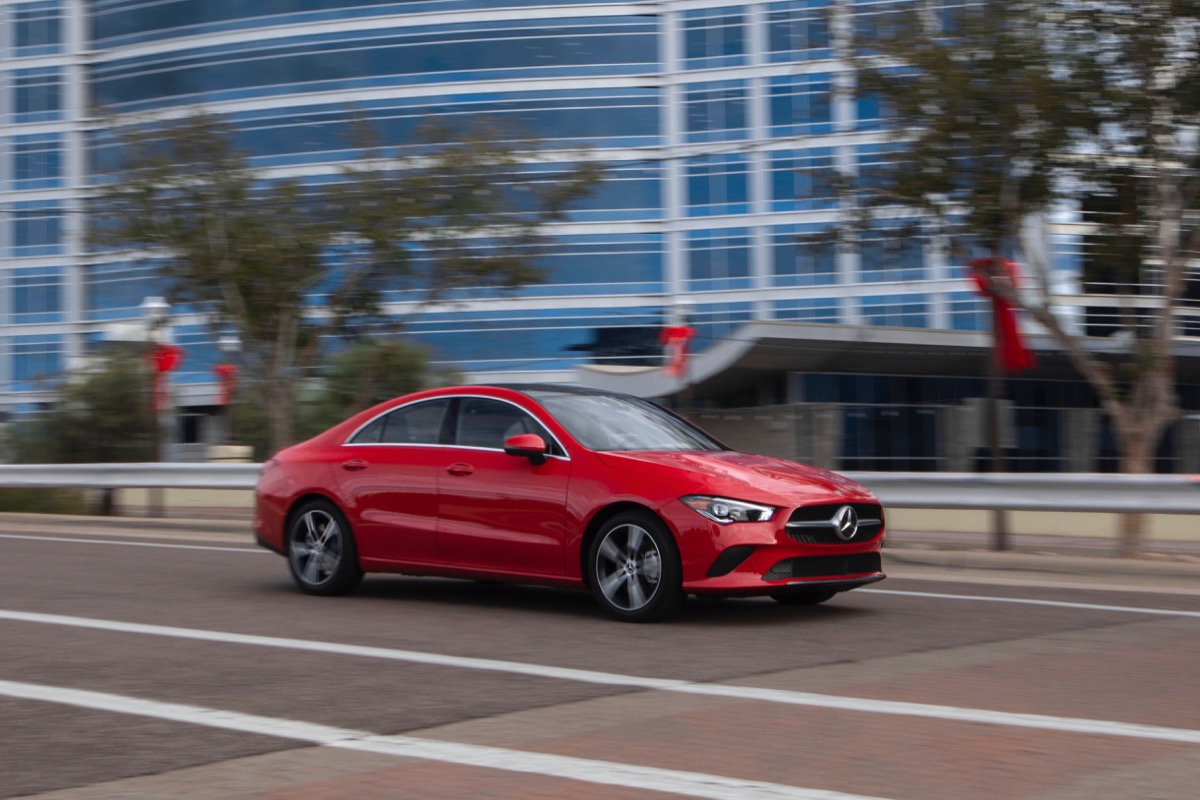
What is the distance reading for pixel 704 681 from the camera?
7.16 m

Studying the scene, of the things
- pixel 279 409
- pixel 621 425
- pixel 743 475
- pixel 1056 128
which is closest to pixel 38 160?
pixel 279 409

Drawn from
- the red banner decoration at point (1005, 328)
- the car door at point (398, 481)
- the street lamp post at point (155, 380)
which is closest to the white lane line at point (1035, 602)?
the car door at point (398, 481)

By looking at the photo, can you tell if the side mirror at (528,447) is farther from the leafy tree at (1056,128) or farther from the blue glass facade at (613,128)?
the blue glass facade at (613,128)

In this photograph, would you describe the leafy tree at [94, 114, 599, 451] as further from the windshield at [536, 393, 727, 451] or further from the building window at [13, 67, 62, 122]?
the building window at [13, 67, 62, 122]

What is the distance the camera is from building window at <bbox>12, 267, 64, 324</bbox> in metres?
55.2

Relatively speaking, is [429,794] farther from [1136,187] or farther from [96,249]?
[96,249]

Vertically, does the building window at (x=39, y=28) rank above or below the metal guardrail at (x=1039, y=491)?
above

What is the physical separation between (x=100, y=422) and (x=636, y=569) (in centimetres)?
1946

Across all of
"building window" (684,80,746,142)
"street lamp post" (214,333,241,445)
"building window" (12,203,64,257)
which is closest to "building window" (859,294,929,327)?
"building window" (684,80,746,142)

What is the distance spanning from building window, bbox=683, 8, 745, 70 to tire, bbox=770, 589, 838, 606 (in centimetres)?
4000

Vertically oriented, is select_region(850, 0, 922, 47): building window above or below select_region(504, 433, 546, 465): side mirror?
above

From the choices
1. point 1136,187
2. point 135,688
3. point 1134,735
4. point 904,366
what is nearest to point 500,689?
point 135,688

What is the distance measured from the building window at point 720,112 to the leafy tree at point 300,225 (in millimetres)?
24526

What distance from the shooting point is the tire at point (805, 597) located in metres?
9.55
